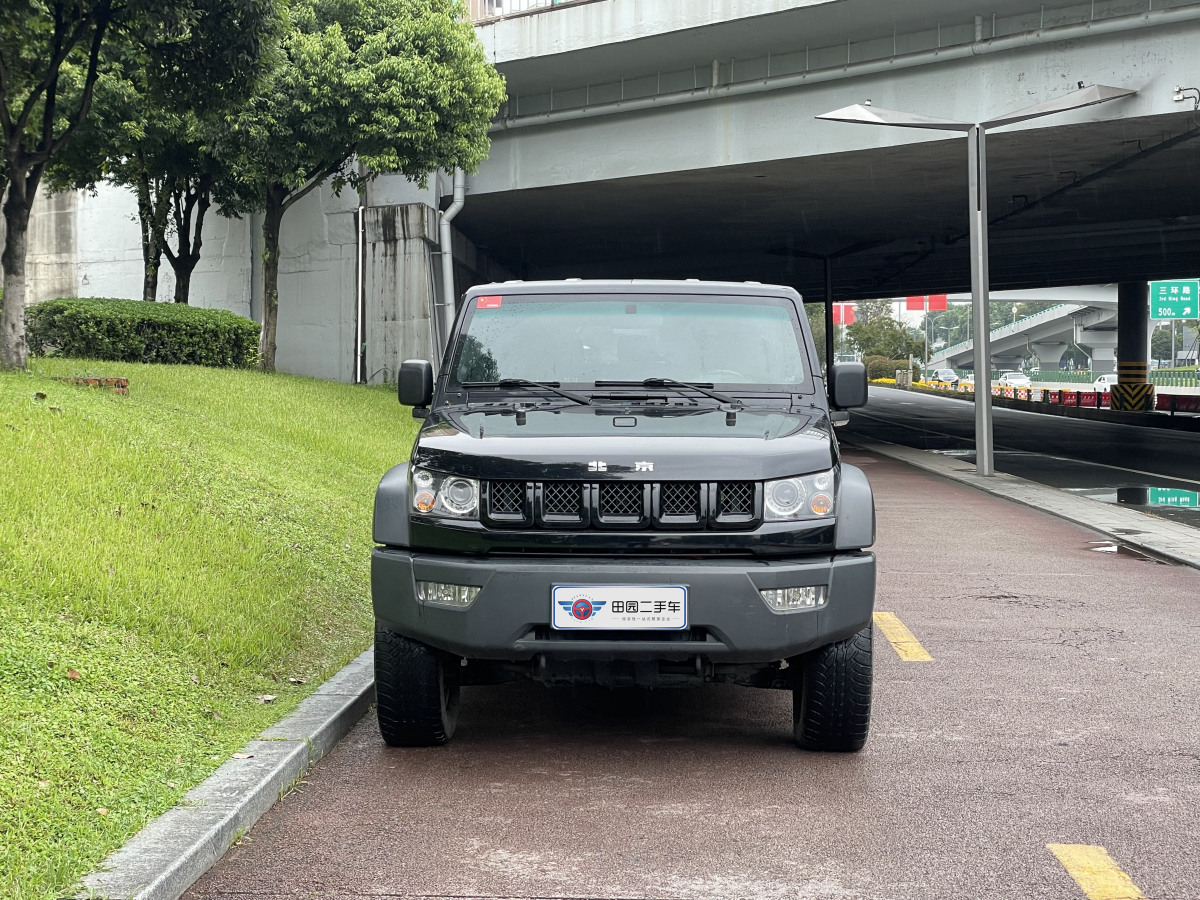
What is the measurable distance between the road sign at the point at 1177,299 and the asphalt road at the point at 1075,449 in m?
15.3

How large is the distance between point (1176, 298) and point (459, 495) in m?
63.3

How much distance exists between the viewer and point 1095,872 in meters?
3.95

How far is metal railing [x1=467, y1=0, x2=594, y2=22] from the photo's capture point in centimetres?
2378

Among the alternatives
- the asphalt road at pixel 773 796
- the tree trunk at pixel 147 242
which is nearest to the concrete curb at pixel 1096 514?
the asphalt road at pixel 773 796

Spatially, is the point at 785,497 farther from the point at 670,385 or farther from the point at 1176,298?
the point at 1176,298

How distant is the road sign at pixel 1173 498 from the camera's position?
52.9 ft

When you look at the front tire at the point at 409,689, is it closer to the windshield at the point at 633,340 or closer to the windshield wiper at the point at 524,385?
the windshield wiper at the point at 524,385

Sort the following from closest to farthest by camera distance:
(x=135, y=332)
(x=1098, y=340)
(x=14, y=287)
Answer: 1. (x=14, y=287)
2. (x=135, y=332)
3. (x=1098, y=340)

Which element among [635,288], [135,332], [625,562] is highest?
[135,332]

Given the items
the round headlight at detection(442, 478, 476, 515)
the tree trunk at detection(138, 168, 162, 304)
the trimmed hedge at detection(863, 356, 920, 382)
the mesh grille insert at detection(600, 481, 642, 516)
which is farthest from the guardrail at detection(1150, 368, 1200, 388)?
the round headlight at detection(442, 478, 476, 515)

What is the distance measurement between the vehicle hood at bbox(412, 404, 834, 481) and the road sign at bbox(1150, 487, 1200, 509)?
12.5 m

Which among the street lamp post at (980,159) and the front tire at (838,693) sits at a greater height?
the street lamp post at (980,159)

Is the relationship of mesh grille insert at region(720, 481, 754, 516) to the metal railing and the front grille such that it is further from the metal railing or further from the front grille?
the metal railing

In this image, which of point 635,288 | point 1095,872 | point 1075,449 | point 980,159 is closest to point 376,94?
point 980,159
